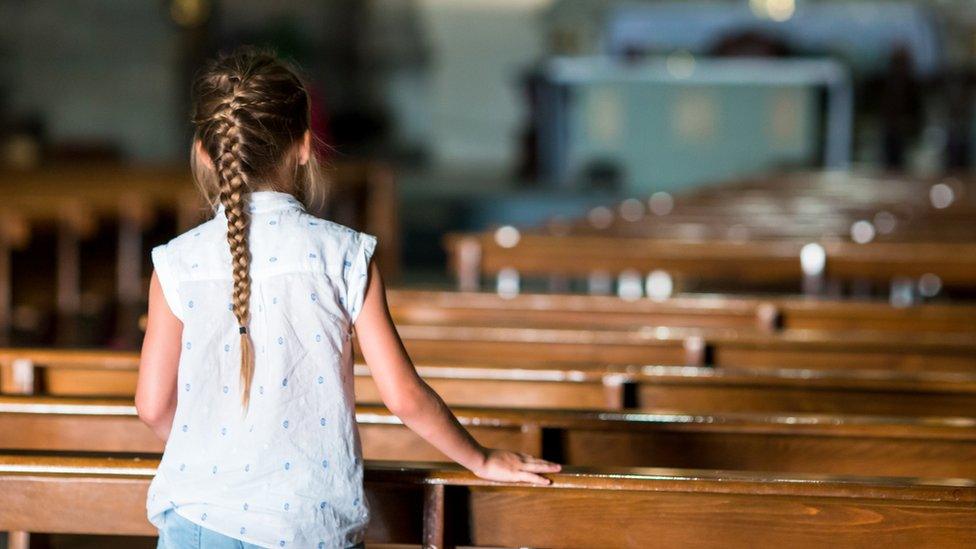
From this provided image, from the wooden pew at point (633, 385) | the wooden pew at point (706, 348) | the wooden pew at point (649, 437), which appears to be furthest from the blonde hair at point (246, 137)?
the wooden pew at point (706, 348)

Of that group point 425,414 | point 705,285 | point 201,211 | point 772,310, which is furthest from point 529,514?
point 705,285

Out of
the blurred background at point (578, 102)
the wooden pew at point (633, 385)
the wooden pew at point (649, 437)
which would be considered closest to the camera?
the wooden pew at point (649, 437)

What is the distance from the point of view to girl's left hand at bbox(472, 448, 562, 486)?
1723 millimetres

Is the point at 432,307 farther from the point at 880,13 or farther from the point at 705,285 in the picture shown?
the point at 880,13

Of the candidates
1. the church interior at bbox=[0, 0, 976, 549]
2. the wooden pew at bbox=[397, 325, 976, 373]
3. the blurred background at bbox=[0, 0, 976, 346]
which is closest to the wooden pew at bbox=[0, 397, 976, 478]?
the church interior at bbox=[0, 0, 976, 549]

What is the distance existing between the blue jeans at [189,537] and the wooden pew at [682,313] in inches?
87.6

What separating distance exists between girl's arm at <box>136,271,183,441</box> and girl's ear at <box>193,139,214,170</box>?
0.15 meters

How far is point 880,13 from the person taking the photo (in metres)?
14.0

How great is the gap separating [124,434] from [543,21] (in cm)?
1454

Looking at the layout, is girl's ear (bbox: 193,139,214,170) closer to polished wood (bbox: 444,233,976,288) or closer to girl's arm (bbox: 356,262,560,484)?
girl's arm (bbox: 356,262,560,484)

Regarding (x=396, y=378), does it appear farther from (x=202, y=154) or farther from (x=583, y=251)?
(x=583, y=251)

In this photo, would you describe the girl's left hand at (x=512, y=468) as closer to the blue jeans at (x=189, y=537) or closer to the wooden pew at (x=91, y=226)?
the blue jeans at (x=189, y=537)

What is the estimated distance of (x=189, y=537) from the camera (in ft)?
5.23

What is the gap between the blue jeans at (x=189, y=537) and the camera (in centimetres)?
157
